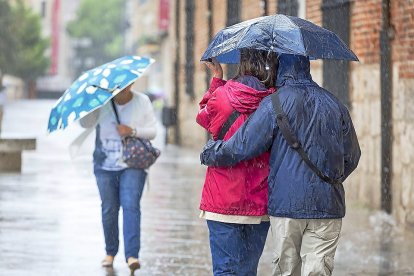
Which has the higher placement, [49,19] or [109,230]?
[49,19]

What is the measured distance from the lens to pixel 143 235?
425 inches

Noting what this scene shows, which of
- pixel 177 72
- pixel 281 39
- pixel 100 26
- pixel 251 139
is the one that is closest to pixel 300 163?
pixel 251 139

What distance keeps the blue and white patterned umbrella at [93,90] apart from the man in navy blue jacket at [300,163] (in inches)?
104

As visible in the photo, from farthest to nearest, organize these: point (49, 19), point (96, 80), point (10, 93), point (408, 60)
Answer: point (49, 19)
point (10, 93)
point (408, 60)
point (96, 80)

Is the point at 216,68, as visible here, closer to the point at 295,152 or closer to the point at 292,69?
the point at 292,69

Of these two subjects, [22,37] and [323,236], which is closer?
[323,236]

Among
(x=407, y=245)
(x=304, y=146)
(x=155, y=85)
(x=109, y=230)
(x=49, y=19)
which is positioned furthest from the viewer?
(x=49, y=19)

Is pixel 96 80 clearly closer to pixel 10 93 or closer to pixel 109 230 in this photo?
pixel 109 230

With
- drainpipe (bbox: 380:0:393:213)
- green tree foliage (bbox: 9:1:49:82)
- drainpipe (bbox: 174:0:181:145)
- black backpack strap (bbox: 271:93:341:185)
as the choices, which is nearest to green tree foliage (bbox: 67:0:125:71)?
green tree foliage (bbox: 9:1:49:82)

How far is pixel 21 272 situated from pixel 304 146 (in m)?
3.72

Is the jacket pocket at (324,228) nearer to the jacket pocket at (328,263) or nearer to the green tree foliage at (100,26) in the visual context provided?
the jacket pocket at (328,263)

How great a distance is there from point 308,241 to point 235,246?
375mm

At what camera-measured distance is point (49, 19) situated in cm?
12744

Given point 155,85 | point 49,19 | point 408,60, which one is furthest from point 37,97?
point 408,60
